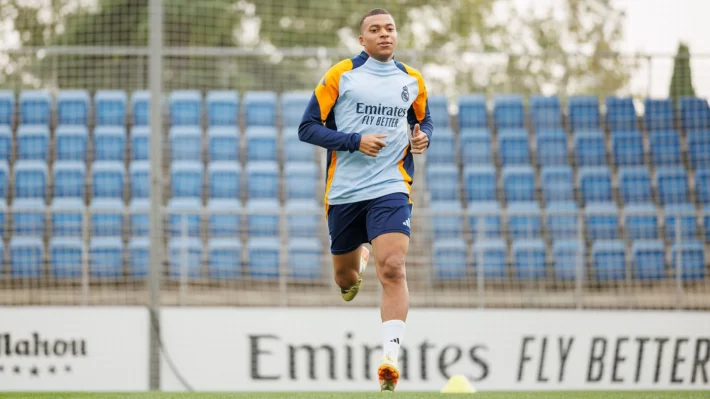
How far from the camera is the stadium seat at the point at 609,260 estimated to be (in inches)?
424

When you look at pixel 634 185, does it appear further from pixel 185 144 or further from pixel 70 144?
pixel 70 144

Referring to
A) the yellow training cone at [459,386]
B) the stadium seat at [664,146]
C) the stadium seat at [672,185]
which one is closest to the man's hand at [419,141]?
the yellow training cone at [459,386]

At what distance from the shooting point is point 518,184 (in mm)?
12133

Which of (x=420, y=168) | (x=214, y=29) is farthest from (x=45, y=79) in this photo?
(x=420, y=168)

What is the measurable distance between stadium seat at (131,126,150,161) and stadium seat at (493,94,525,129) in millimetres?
4482

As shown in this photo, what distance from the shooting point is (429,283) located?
34.8ft

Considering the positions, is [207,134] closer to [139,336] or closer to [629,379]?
[139,336]

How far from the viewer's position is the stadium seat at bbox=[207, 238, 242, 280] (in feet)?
35.2

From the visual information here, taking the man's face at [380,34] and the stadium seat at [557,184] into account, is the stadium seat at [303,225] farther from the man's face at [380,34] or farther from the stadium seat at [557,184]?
the man's face at [380,34]

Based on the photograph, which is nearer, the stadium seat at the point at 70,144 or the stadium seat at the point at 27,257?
the stadium seat at the point at 27,257

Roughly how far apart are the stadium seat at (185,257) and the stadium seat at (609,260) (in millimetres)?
4274

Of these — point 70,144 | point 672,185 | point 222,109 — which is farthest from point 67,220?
point 672,185

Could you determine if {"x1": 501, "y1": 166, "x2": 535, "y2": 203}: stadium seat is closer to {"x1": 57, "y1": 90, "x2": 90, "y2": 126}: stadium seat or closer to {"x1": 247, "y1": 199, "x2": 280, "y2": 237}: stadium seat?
{"x1": 247, "y1": 199, "x2": 280, "y2": 237}: stadium seat

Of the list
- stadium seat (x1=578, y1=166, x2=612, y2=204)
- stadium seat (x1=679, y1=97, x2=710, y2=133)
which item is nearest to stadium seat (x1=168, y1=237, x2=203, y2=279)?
stadium seat (x1=578, y1=166, x2=612, y2=204)
